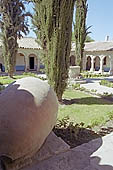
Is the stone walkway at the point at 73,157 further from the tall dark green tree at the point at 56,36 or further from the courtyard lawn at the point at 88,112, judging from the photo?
the tall dark green tree at the point at 56,36

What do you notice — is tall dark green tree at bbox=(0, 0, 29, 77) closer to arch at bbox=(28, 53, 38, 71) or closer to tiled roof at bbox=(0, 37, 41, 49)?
tiled roof at bbox=(0, 37, 41, 49)

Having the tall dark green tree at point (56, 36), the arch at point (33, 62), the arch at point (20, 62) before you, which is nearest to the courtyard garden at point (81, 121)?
the tall dark green tree at point (56, 36)

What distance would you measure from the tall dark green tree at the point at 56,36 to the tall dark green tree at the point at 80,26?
35.3 ft

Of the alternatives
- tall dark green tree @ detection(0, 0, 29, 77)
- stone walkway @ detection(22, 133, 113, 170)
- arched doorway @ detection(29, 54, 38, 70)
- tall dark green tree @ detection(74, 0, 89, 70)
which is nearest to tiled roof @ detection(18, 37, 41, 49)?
arched doorway @ detection(29, 54, 38, 70)

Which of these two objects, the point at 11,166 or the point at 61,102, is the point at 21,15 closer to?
the point at 61,102

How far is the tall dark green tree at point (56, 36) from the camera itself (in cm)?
772

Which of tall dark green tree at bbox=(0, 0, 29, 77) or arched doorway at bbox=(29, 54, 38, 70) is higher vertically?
tall dark green tree at bbox=(0, 0, 29, 77)

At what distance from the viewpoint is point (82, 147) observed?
4320 millimetres

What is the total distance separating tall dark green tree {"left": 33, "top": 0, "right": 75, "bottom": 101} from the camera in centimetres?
772

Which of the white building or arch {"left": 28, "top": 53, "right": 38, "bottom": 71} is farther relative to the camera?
arch {"left": 28, "top": 53, "right": 38, "bottom": 71}

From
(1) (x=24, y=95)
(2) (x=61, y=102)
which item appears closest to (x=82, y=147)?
(1) (x=24, y=95)

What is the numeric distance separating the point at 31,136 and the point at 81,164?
137 cm

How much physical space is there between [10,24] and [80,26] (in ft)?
23.7

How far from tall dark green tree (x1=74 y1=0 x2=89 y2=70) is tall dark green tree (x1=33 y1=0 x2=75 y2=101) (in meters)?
10.8
